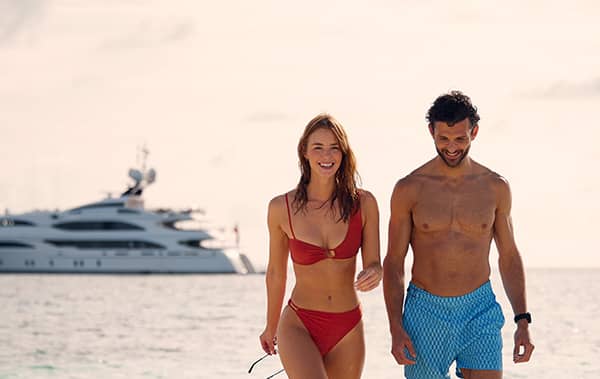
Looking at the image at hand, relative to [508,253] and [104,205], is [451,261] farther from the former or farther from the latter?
[104,205]

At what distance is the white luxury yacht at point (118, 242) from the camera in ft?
241

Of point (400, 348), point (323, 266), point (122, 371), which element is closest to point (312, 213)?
point (323, 266)

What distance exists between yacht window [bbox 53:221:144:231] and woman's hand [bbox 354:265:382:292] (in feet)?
225

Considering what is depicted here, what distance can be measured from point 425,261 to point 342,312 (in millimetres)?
441

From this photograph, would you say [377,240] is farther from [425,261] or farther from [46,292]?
[46,292]

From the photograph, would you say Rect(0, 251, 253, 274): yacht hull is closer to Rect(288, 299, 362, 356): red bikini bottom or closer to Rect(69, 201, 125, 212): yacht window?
Rect(69, 201, 125, 212): yacht window

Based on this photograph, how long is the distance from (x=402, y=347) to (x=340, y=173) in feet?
2.73

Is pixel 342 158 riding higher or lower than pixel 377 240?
higher

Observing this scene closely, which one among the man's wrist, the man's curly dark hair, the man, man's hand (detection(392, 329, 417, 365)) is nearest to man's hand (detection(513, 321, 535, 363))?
the man

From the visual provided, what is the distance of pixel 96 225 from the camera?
73.9 m

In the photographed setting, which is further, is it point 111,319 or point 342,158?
point 111,319

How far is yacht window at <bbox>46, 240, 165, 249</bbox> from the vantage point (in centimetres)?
7394

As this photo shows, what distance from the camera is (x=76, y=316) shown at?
118 feet

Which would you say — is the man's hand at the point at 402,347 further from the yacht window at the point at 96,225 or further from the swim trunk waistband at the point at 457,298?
the yacht window at the point at 96,225
